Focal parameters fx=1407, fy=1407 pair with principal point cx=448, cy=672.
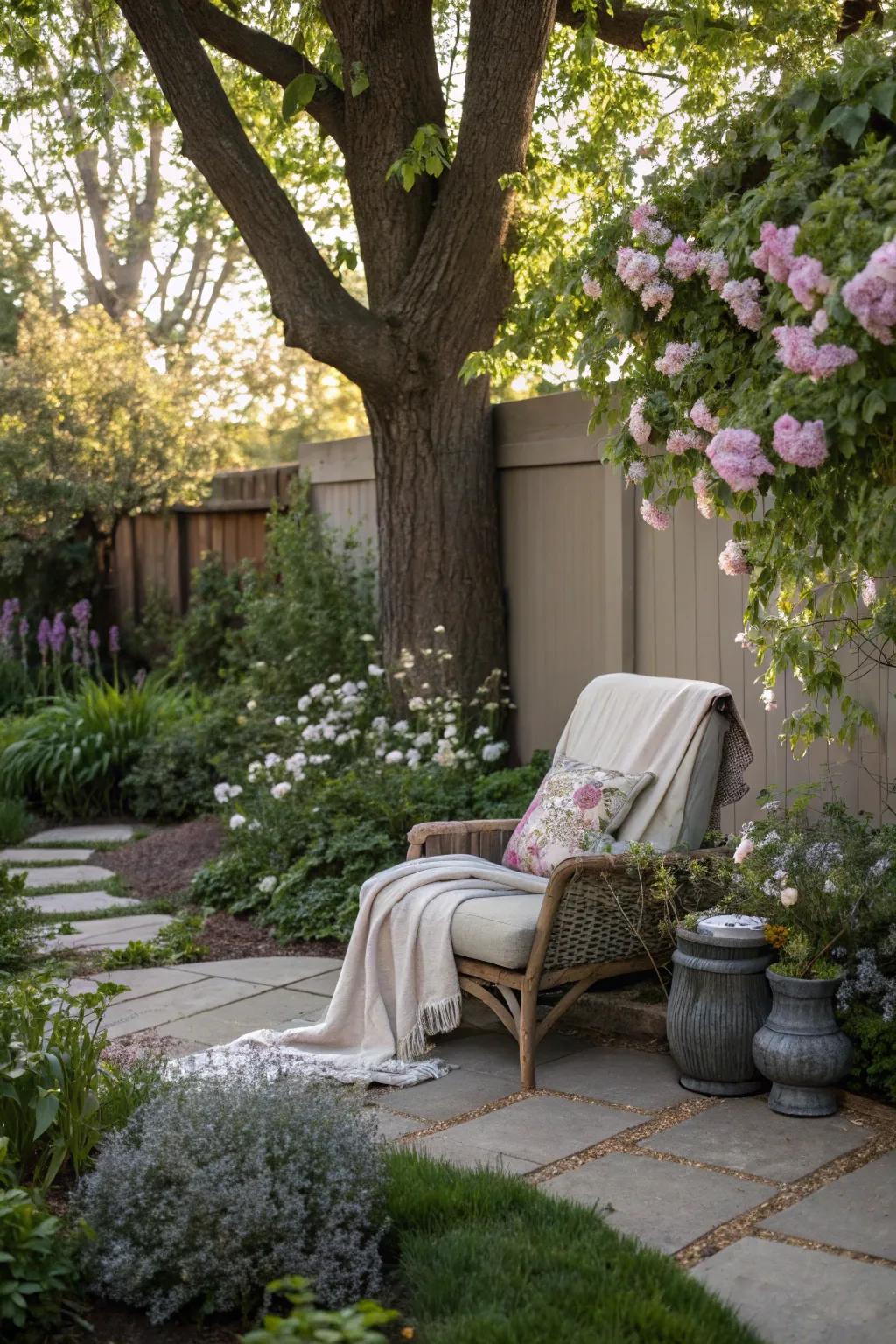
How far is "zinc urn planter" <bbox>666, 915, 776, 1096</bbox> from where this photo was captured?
12.4 ft

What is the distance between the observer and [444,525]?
6.64 metres

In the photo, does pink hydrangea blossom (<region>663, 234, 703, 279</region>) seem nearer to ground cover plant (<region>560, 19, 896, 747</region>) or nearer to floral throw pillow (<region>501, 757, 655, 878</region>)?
ground cover plant (<region>560, 19, 896, 747</region>)

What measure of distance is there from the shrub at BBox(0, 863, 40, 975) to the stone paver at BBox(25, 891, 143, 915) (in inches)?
18.5

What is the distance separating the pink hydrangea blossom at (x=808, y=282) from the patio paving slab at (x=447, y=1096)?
226cm

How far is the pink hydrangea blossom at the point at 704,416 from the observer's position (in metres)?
3.32

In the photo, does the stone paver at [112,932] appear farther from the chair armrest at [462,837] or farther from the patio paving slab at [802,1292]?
the patio paving slab at [802,1292]

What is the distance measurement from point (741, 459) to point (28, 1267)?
2009 millimetres

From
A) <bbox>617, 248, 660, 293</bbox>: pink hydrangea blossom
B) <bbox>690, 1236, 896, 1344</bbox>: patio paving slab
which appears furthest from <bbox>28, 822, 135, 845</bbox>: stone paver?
<bbox>690, 1236, 896, 1344</bbox>: patio paving slab

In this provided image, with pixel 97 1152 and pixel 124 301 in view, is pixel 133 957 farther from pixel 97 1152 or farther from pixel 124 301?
pixel 124 301

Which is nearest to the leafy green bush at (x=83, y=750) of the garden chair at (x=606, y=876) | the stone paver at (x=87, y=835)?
the stone paver at (x=87, y=835)

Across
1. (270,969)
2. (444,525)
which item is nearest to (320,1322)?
(270,969)

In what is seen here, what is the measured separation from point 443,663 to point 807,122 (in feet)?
12.7

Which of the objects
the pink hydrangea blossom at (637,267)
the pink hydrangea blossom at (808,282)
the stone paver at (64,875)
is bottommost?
the stone paver at (64,875)

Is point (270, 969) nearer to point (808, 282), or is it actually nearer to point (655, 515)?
point (655, 515)
